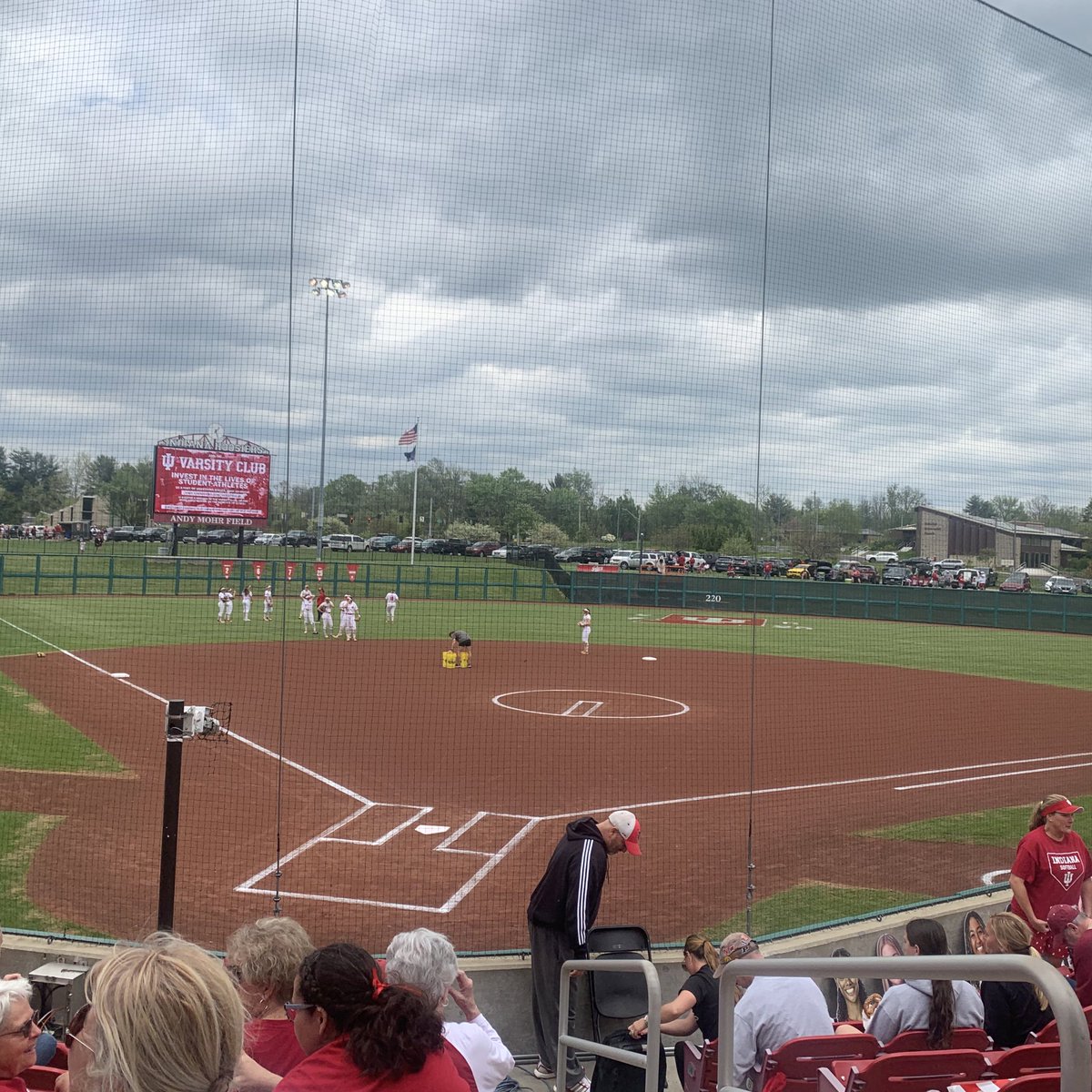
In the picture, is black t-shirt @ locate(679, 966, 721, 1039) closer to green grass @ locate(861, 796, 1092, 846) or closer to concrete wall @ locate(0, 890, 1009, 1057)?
concrete wall @ locate(0, 890, 1009, 1057)

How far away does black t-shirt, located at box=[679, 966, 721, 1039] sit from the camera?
4.69m

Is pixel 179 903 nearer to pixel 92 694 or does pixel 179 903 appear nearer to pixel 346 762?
pixel 346 762

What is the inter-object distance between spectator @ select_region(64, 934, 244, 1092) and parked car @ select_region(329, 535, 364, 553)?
6417 mm

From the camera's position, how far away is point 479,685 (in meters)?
21.7

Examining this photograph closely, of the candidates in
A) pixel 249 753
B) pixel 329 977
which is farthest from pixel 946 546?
pixel 249 753

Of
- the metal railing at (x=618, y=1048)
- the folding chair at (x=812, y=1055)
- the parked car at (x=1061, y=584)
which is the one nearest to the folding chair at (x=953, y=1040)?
the folding chair at (x=812, y=1055)

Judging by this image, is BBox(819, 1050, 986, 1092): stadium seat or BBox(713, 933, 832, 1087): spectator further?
BBox(713, 933, 832, 1087): spectator

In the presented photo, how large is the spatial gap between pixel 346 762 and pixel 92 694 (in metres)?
7.50

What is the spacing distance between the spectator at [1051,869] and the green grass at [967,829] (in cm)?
462

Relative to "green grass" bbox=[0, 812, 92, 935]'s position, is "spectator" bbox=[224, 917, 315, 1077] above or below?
above

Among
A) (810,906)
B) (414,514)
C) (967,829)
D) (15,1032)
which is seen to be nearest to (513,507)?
(414,514)

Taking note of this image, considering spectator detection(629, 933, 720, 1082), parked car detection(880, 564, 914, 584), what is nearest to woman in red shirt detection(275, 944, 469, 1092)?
spectator detection(629, 933, 720, 1082)

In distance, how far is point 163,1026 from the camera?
1.83 metres

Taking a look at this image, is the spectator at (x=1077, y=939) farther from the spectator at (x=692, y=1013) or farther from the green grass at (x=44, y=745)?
the green grass at (x=44, y=745)
